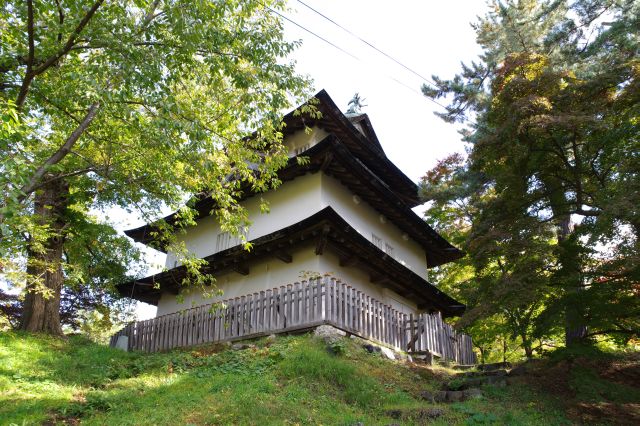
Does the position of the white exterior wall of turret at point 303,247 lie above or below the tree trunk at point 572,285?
above

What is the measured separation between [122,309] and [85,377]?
405 inches

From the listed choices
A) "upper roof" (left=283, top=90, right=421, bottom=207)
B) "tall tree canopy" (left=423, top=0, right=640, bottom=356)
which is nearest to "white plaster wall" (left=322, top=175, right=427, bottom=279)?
"upper roof" (left=283, top=90, right=421, bottom=207)

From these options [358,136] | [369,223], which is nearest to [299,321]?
[369,223]

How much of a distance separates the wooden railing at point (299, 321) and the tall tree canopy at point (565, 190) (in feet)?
9.41

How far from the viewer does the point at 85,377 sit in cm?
1097

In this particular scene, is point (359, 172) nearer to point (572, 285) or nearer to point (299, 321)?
point (299, 321)

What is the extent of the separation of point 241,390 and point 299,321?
3879 mm

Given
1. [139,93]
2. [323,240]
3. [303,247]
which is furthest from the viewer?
[303,247]

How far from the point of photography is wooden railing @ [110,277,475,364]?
12.7m

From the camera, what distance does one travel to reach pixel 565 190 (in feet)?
39.7

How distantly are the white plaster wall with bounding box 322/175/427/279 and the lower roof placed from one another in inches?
65.8

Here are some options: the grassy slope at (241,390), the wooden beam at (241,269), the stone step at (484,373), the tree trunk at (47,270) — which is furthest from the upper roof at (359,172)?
the stone step at (484,373)

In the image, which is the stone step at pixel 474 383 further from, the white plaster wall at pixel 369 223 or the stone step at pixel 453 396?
the white plaster wall at pixel 369 223

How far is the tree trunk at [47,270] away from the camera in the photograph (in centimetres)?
1572
